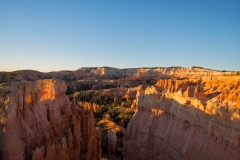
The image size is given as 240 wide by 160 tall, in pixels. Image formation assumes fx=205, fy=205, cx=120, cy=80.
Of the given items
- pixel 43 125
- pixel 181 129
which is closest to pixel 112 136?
pixel 181 129

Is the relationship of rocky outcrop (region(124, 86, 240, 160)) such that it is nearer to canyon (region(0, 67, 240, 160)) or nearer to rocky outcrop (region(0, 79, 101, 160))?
canyon (region(0, 67, 240, 160))

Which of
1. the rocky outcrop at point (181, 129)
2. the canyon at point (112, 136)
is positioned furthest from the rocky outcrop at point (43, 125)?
the rocky outcrop at point (181, 129)

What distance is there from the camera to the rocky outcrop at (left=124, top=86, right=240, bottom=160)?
1106cm

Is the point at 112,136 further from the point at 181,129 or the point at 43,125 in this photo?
the point at 43,125

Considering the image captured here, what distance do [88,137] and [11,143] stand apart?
315 inches

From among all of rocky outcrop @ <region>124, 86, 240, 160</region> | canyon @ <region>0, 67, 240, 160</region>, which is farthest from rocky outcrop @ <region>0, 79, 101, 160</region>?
rocky outcrop @ <region>124, 86, 240, 160</region>

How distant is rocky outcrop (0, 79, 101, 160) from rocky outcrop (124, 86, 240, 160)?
402cm

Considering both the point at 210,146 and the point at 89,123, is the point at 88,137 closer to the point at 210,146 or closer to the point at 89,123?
the point at 89,123

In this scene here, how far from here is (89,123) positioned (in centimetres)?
1638

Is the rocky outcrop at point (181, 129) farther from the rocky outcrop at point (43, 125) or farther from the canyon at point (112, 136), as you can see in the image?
the rocky outcrop at point (43, 125)

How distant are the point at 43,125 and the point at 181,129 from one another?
943 cm

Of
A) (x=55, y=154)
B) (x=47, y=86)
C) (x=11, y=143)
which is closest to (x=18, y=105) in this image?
(x=11, y=143)

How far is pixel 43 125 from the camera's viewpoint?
37.8 feet

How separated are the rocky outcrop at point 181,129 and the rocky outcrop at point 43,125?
158 inches
